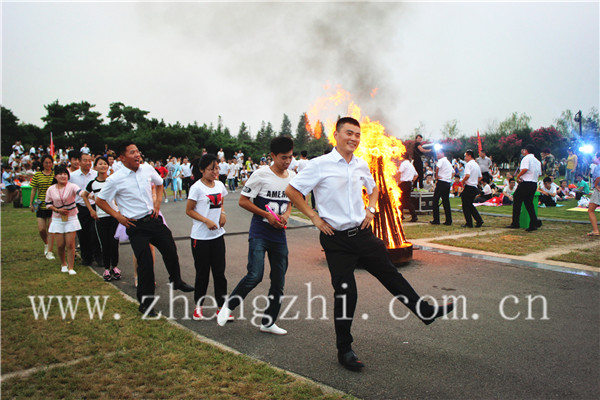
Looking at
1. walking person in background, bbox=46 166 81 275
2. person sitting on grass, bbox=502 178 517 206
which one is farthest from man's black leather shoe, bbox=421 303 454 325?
person sitting on grass, bbox=502 178 517 206

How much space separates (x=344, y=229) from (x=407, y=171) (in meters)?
10.5

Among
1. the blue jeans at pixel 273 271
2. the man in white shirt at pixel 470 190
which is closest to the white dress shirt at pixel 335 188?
the blue jeans at pixel 273 271

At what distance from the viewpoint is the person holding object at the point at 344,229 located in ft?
12.4

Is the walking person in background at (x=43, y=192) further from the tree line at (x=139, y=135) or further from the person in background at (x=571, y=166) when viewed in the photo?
the tree line at (x=139, y=135)

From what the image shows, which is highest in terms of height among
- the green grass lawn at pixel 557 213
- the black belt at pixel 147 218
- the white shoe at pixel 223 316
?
the black belt at pixel 147 218

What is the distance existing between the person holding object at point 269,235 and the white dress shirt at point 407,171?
9.66 m

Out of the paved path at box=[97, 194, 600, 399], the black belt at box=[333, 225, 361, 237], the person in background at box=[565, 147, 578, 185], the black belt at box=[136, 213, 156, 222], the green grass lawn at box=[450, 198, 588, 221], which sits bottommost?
the paved path at box=[97, 194, 600, 399]

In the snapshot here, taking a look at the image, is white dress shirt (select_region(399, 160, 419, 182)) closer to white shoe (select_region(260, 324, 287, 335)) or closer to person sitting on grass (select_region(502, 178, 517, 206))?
person sitting on grass (select_region(502, 178, 517, 206))

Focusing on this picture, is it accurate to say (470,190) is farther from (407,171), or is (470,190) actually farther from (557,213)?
(557,213)

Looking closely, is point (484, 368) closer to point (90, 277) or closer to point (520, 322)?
point (520, 322)

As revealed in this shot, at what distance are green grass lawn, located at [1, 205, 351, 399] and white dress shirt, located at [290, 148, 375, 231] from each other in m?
1.39

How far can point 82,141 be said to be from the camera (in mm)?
46312

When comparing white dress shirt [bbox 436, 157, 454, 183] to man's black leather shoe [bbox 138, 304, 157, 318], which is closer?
man's black leather shoe [bbox 138, 304, 157, 318]

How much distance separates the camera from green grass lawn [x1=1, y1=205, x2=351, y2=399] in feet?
10.9
